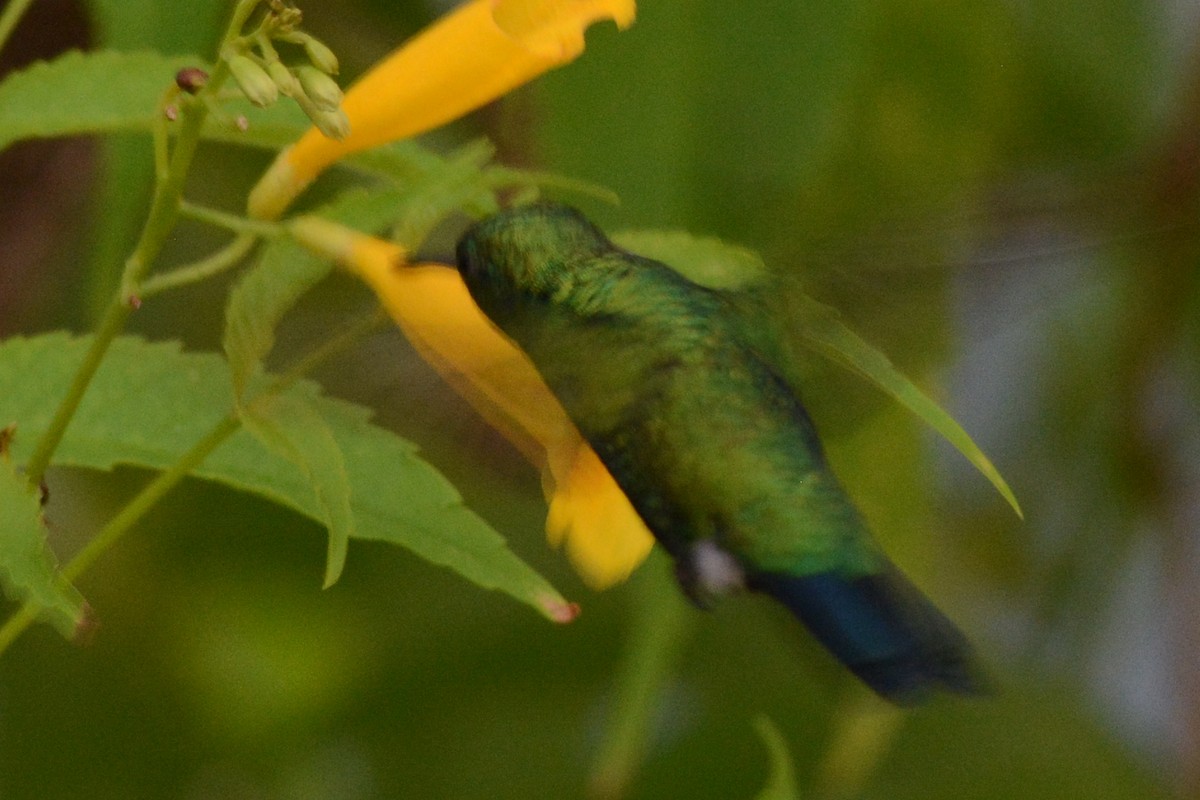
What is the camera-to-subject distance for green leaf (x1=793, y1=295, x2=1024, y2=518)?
66cm

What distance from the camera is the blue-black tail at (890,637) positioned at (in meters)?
0.72

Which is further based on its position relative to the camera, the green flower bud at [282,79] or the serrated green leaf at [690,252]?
the serrated green leaf at [690,252]

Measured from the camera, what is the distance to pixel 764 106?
42.6 inches

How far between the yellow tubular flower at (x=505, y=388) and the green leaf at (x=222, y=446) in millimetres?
48

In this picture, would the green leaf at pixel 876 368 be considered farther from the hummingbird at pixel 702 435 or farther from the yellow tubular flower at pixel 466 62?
the yellow tubular flower at pixel 466 62

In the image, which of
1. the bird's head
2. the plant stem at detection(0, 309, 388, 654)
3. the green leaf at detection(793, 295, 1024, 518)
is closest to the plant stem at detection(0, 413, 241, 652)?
the plant stem at detection(0, 309, 388, 654)

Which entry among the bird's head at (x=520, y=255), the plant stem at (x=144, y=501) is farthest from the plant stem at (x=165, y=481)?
the bird's head at (x=520, y=255)

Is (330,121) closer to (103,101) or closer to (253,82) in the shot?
(253,82)

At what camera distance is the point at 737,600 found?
5.70ft

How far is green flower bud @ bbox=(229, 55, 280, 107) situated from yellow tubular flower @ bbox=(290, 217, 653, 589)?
11 cm

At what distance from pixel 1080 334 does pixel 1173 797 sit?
571 mm

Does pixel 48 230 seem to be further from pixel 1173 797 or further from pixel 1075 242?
pixel 1173 797

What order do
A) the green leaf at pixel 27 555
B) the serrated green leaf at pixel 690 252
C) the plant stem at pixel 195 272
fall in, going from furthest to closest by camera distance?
the serrated green leaf at pixel 690 252 → the plant stem at pixel 195 272 → the green leaf at pixel 27 555

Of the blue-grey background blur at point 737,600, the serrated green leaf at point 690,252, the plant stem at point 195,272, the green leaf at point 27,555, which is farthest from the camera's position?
the blue-grey background blur at point 737,600
